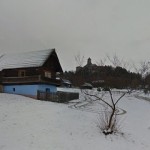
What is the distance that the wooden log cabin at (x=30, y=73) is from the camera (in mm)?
38688

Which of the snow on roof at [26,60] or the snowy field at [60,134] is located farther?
the snow on roof at [26,60]

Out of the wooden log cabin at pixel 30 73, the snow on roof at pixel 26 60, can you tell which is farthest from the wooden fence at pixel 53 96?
the snow on roof at pixel 26 60

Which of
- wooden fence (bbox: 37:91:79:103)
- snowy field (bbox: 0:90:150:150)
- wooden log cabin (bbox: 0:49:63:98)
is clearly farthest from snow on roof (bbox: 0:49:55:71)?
snowy field (bbox: 0:90:150:150)

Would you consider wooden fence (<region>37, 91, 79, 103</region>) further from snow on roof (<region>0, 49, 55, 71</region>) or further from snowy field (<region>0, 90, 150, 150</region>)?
snowy field (<region>0, 90, 150, 150</region>)

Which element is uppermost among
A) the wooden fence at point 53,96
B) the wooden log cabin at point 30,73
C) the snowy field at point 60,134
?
the wooden log cabin at point 30,73

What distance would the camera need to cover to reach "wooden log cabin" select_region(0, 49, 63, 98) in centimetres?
3869

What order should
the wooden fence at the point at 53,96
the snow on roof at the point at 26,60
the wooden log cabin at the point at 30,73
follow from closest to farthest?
the wooden fence at the point at 53,96 < the wooden log cabin at the point at 30,73 < the snow on roof at the point at 26,60

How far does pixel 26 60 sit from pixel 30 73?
3.16 m

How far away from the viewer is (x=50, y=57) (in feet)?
138

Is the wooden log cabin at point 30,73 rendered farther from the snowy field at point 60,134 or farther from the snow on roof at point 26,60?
the snowy field at point 60,134

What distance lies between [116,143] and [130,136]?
8.05ft

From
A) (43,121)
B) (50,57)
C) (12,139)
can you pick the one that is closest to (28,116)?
(43,121)

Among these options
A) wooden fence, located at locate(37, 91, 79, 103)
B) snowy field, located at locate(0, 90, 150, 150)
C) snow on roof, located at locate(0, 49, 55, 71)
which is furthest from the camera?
snow on roof, located at locate(0, 49, 55, 71)

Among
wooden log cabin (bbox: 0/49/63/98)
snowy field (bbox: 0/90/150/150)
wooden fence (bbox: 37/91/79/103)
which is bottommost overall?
snowy field (bbox: 0/90/150/150)
